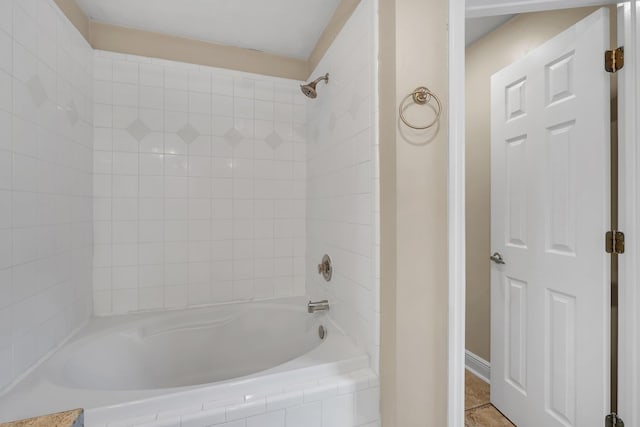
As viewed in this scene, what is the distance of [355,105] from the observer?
1297 mm

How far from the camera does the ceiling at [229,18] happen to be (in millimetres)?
1499

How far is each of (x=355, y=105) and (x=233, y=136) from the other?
948 mm

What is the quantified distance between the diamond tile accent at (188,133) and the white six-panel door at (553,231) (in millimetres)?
1839

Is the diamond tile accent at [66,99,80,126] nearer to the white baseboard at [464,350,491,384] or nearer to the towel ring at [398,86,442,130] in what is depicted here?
the towel ring at [398,86,442,130]

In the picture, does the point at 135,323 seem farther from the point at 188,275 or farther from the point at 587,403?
the point at 587,403

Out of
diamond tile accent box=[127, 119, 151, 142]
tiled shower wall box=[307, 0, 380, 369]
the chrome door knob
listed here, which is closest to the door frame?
tiled shower wall box=[307, 0, 380, 369]

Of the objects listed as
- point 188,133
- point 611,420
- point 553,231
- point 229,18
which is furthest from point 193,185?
point 611,420

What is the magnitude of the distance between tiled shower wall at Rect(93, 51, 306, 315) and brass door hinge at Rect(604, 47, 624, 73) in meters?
1.58

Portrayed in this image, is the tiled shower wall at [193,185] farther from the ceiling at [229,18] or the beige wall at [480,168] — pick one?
the beige wall at [480,168]

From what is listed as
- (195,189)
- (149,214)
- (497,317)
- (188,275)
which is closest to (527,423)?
(497,317)

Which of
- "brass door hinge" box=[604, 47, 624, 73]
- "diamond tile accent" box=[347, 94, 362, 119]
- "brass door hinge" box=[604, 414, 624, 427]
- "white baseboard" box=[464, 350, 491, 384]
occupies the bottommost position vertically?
"white baseboard" box=[464, 350, 491, 384]

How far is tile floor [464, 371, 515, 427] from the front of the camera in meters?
1.62

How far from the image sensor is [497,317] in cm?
170

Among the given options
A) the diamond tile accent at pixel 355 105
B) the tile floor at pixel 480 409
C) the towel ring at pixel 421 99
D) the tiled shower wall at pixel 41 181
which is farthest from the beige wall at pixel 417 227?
the tiled shower wall at pixel 41 181
